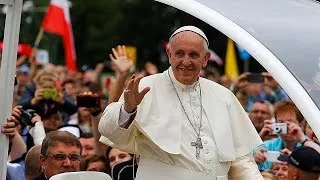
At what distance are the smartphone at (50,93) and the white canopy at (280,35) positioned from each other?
5151mm

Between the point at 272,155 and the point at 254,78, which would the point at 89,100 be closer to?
the point at 272,155

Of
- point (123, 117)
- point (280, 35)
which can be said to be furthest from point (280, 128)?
point (280, 35)

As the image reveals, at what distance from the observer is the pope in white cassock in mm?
5848

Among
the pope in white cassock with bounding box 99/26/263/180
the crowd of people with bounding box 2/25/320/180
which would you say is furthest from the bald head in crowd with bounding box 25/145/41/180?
the pope in white cassock with bounding box 99/26/263/180

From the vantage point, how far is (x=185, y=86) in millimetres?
6180

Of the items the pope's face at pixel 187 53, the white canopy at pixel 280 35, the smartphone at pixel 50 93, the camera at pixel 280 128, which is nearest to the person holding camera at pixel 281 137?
the camera at pixel 280 128

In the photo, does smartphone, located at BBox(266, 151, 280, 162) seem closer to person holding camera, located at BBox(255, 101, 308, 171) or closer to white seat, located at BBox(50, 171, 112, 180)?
person holding camera, located at BBox(255, 101, 308, 171)

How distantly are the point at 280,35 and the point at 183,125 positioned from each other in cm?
107

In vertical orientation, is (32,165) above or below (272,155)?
below

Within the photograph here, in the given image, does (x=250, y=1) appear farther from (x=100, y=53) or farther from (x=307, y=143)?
(x=100, y=53)

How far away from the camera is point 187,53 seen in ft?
19.2

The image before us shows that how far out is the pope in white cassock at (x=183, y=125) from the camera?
5.85 meters

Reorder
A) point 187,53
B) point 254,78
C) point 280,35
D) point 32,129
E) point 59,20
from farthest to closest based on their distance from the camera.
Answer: point 59,20, point 254,78, point 32,129, point 187,53, point 280,35

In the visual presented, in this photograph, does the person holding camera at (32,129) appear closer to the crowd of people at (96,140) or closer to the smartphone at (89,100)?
the crowd of people at (96,140)
